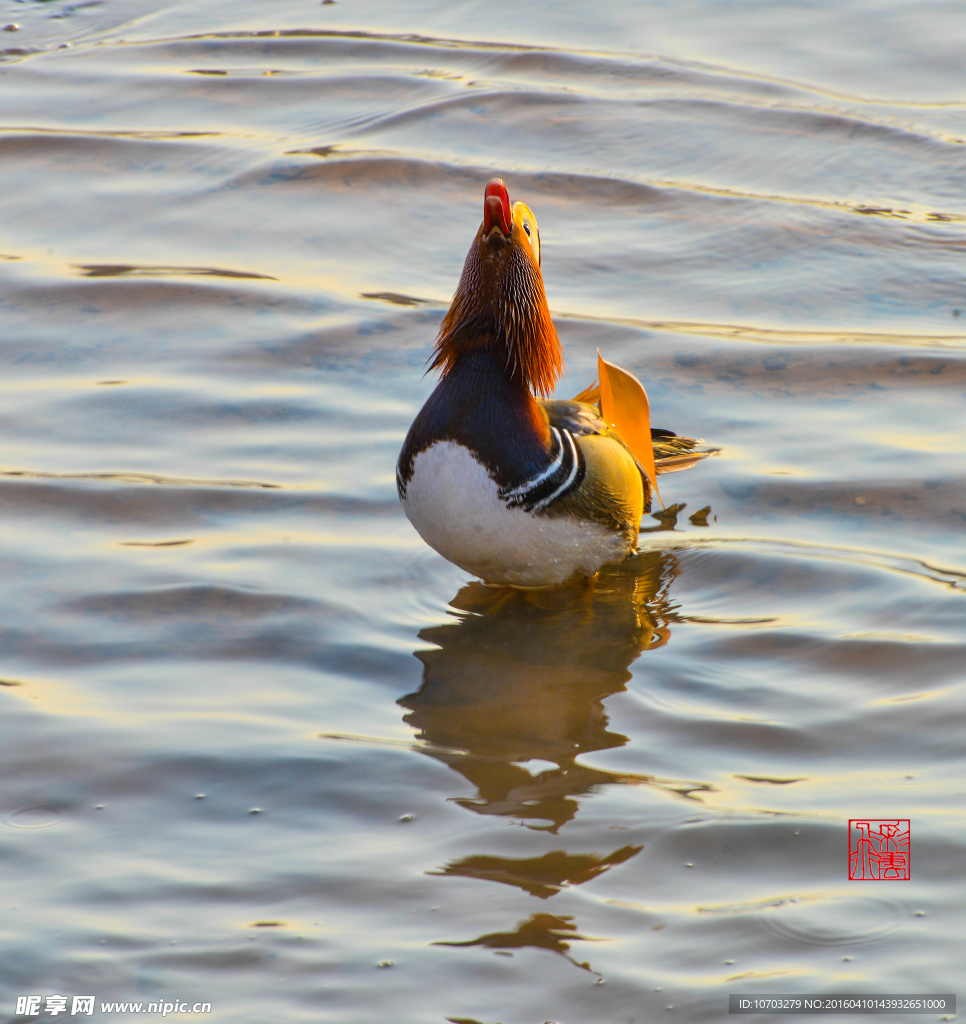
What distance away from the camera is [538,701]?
4711 millimetres

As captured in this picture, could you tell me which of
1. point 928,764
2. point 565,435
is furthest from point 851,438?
point 928,764

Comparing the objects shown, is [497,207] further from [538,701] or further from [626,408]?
[538,701]

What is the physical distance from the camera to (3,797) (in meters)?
4.10

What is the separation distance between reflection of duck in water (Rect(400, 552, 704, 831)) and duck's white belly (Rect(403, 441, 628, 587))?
257 millimetres

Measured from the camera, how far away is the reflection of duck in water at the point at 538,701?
381 centimetres

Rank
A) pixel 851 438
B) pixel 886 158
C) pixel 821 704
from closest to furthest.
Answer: pixel 821 704 → pixel 851 438 → pixel 886 158

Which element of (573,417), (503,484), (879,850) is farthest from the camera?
(573,417)


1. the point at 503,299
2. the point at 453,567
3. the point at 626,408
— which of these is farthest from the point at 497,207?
the point at 453,567

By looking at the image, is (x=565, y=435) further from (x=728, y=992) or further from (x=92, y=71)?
(x=92, y=71)

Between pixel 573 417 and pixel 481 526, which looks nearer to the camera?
pixel 481 526

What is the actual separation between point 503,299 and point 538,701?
155 centimetres

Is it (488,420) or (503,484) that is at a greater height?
(488,420)

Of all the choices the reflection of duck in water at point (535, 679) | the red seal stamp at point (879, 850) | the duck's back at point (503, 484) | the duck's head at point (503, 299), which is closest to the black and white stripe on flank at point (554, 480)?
the duck's back at point (503, 484)

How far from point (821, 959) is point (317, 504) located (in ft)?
10.6
